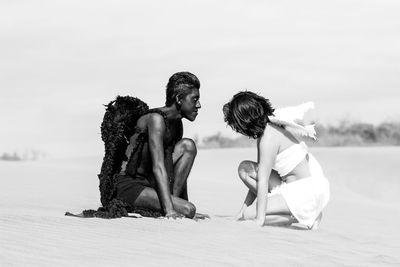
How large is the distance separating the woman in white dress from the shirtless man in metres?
0.47

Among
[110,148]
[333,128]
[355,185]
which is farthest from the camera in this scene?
[333,128]

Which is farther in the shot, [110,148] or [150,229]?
[110,148]

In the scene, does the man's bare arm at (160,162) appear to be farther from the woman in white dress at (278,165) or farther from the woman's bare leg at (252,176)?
the woman's bare leg at (252,176)

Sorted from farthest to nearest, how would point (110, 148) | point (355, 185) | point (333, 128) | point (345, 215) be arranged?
point (333, 128) < point (355, 185) < point (345, 215) < point (110, 148)

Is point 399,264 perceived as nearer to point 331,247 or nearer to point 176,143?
point 331,247

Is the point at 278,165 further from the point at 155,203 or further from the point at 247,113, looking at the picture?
the point at 155,203

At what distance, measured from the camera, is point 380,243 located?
9.43 meters

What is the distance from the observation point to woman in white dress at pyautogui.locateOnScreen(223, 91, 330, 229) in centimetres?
863

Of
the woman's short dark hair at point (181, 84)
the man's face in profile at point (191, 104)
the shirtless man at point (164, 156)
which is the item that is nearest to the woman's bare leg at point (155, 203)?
the shirtless man at point (164, 156)

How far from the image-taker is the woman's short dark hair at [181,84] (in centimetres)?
889

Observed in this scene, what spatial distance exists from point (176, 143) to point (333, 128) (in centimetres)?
2112

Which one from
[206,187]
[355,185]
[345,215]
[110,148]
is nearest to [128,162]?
[110,148]

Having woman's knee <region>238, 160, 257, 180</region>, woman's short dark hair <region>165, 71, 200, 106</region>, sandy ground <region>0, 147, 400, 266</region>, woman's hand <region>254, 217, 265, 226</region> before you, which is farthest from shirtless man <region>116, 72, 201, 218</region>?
woman's hand <region>254, 217, 265, 226</region>

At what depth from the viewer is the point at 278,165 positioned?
888 centimetres
